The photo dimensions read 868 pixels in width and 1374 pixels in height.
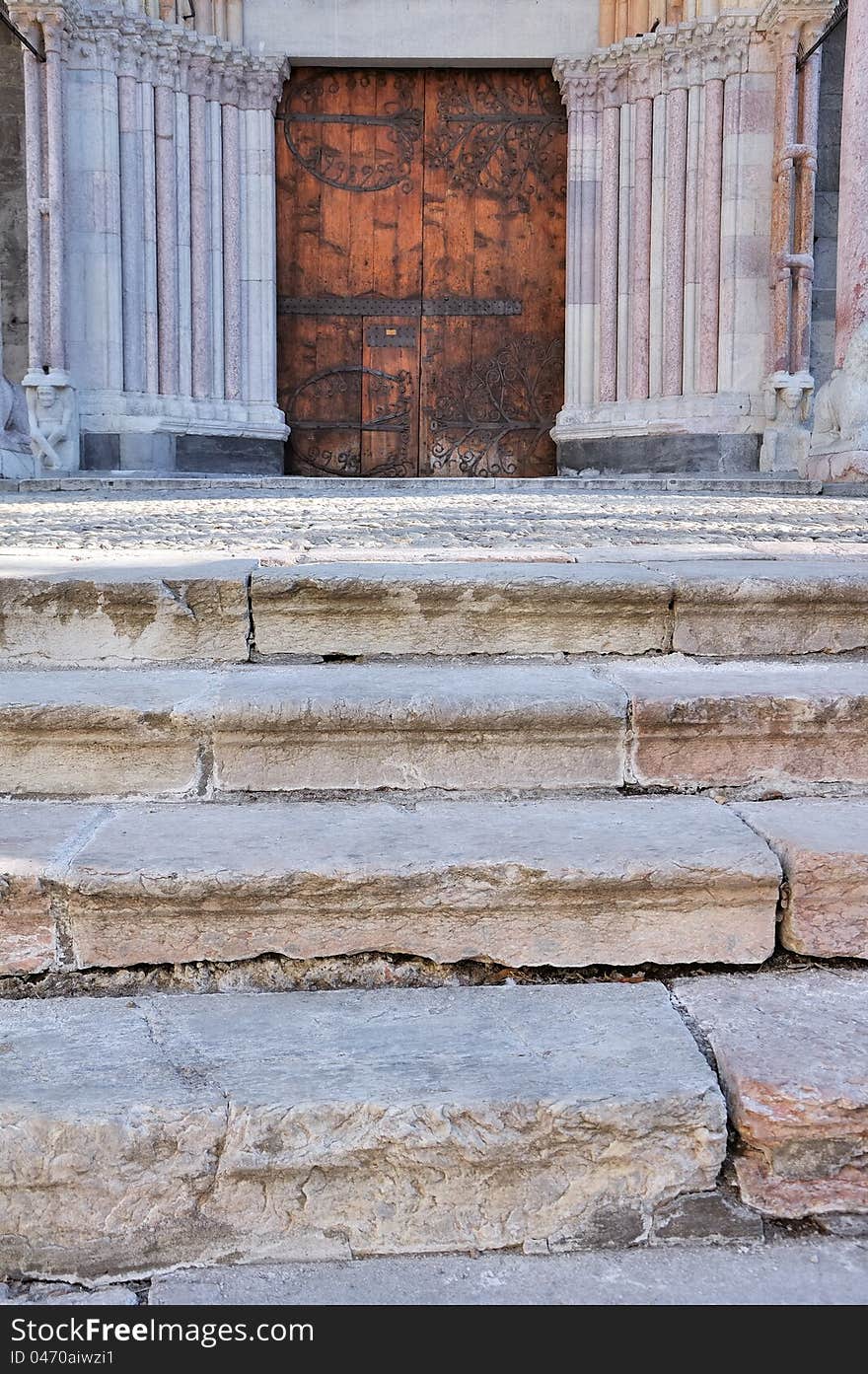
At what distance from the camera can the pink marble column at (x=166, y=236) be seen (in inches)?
267

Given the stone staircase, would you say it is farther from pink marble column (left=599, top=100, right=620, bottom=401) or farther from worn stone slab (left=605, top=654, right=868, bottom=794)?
pink marble column (left=599, top=100, right=620, bottom=401)

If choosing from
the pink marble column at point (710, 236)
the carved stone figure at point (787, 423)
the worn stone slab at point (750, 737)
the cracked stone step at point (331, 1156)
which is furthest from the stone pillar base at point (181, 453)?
the cracked stone step at point (331, 1156)

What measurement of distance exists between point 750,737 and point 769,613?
0.43 m

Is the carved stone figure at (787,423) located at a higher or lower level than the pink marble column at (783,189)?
lower

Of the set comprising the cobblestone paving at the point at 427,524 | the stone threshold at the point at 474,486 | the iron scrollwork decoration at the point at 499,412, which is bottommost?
the cobblestone paving at the point at 427,524

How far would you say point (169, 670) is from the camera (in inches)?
75.7

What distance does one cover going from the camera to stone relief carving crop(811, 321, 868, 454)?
5.46 meters

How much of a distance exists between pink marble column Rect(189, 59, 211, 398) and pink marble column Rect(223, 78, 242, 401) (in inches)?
4.6

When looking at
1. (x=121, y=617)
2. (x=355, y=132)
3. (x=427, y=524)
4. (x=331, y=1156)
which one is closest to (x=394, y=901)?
(x=331, y=1156)

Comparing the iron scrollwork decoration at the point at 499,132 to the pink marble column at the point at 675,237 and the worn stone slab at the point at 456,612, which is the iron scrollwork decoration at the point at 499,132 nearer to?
the pink marble column at the point at 675,237

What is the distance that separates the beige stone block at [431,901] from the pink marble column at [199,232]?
6.16 m

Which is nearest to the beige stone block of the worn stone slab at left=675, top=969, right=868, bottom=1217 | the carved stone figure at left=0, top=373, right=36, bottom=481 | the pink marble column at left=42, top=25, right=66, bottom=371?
the worn stone slab at left=675, top=969, right=868, bottom=1217

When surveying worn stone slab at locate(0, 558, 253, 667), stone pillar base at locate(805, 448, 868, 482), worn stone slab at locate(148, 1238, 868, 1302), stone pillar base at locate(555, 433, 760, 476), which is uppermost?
stone pillar base at locate(555, 433, 760, 476)
